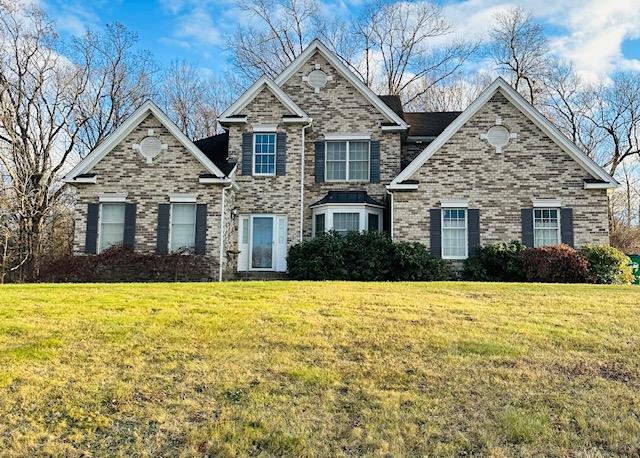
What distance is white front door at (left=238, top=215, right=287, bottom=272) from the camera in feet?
67.9

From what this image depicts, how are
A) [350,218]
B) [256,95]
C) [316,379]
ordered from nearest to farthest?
[316,379]
[350,218]
[256,95]

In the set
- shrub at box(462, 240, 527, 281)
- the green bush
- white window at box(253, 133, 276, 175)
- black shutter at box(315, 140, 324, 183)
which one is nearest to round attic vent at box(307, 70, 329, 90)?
black shutter at box(315, 140, 324, 183)

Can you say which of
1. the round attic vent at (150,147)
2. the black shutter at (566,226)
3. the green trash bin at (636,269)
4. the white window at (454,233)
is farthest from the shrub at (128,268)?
the green trash bin at (636,269)

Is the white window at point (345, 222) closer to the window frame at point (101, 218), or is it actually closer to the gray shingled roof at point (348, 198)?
the gray shingled roof at point (348, 198)

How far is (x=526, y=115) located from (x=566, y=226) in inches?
159

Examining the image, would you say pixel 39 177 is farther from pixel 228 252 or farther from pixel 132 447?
pixel 132 447

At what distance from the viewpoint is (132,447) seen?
4.91m

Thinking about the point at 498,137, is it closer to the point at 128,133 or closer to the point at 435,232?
the point at 435,232

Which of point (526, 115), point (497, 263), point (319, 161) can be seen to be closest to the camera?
point (497, 263)

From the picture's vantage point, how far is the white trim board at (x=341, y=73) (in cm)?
2150

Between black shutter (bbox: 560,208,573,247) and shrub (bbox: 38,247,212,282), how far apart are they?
12.1m

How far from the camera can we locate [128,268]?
18812 mm

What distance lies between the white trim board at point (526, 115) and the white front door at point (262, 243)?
4527mm

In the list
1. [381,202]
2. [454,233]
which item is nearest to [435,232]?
[454,233]
